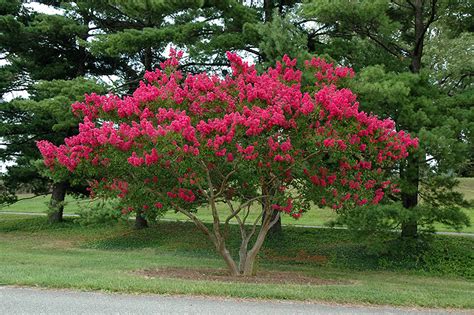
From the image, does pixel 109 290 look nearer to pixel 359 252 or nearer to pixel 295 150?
pixel 295 150

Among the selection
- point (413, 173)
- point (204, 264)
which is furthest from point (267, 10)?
point (204, 264)

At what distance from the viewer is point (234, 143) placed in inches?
349

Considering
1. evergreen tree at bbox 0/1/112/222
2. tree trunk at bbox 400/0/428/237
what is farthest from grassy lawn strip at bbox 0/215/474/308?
evergreen tree at bbox 0/1/112/222

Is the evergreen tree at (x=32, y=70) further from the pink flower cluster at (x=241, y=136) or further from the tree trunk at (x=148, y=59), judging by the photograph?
the pink flower cluster at (x=241, y=136)

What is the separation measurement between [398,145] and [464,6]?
8.21 meters

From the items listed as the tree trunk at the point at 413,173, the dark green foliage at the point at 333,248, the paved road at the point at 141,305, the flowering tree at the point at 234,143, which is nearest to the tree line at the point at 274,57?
the tree trunk at the point at 413,173

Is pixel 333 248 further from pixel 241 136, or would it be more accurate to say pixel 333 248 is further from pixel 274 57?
pixel 241 136

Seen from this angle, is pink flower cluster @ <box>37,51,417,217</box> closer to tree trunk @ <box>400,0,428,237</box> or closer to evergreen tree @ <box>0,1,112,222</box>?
tree trunk @ <box>400,0,428,237</box>

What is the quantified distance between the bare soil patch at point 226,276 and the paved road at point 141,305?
236 cm

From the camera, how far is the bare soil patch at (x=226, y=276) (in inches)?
386

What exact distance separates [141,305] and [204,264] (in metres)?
6.82

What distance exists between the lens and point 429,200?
48.4 feet

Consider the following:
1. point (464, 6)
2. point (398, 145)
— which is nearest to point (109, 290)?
point (398, 145)

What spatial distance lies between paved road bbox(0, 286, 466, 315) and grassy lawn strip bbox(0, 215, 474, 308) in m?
0.38
